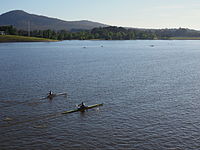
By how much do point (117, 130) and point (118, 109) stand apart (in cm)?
1049

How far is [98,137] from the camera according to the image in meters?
38.0

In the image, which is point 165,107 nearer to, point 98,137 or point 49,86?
point 98,137

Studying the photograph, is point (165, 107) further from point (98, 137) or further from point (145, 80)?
point (145, 80)

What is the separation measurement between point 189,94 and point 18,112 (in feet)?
135

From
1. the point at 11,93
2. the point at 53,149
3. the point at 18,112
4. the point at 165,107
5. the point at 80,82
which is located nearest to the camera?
the point at 53,149

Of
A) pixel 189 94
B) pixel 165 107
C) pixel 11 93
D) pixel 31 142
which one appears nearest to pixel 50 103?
pixel 11 93

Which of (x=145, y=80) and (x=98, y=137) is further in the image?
(x=145, y=80)

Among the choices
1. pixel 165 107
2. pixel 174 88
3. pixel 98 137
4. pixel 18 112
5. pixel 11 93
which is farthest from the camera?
pixel 174 88

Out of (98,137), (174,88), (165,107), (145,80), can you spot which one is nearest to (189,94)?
(174,88)

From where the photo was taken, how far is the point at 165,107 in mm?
52250

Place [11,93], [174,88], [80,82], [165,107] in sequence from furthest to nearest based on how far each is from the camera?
[80,82] → [174,88] → [11,93] → [165,107]

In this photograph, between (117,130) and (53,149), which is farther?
(117,130)

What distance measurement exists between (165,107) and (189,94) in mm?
13674

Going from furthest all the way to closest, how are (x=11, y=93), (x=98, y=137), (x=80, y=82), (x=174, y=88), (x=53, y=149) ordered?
(x=80, y=82)
(x=174, y=88)
(x=11, y=93)
(x=98, y=137)
(x=53, y=149)
